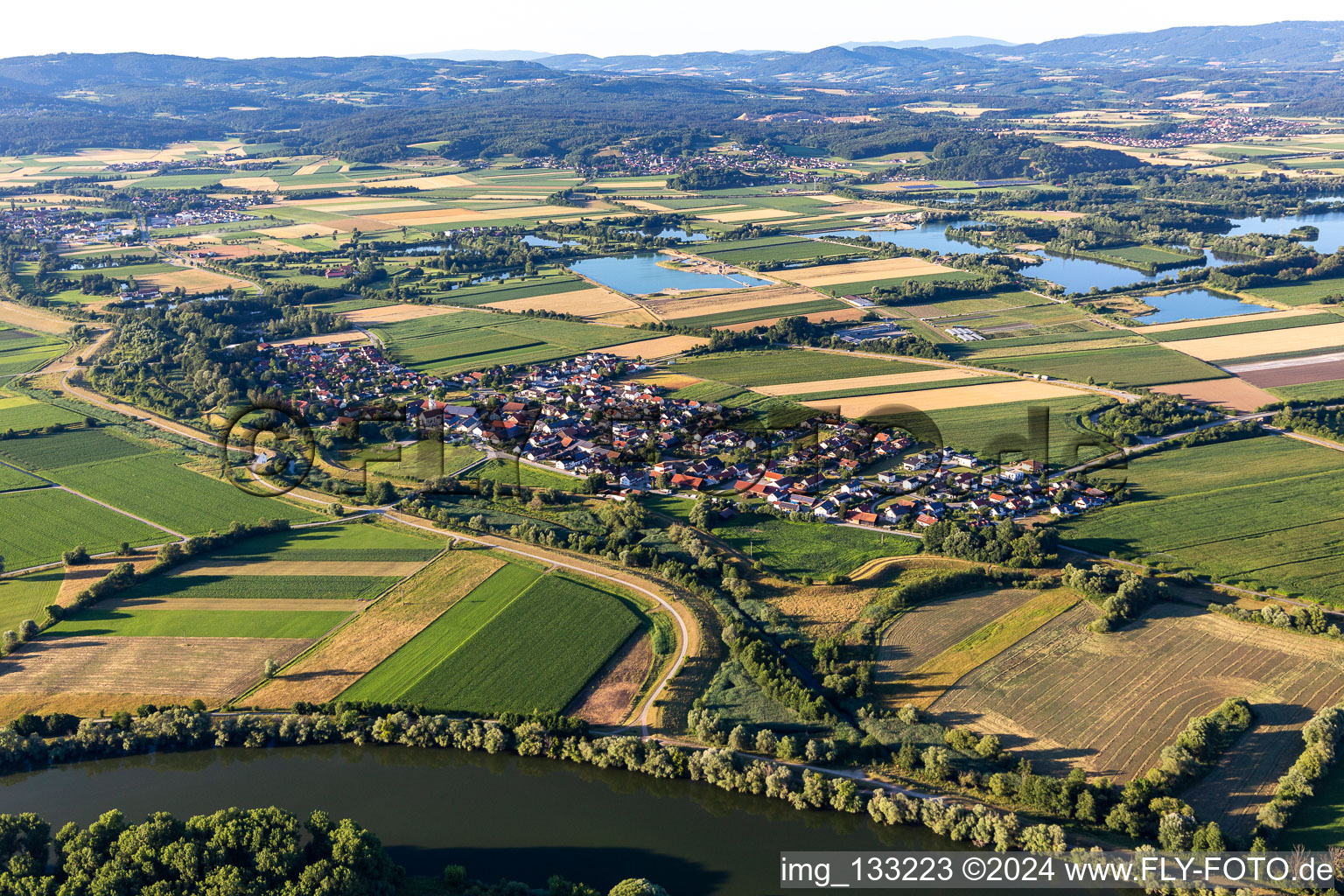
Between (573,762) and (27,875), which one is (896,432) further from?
(27,875)

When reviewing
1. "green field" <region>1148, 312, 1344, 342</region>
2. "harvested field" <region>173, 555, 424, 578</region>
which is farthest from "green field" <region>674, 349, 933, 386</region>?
"harvested field" <region>173, 555, 424, 578</region>

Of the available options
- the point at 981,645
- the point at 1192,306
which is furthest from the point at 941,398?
the point at 1192,306

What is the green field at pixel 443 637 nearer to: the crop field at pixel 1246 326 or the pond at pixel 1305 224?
the crop field at pixel 1246 326

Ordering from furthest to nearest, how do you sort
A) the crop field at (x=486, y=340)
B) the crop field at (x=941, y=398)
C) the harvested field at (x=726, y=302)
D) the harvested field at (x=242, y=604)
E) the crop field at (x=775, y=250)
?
the crop field at (x=775, y=250) → the harvested field at (x=726, y=302) → the crop field at (x=486, y=340) → the crop field at (x=941, y=398) → the harvested field at (x=242, y=604)

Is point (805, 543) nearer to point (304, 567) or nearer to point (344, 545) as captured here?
point (344, 545)

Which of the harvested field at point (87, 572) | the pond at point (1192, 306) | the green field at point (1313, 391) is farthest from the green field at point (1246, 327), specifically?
the harvested field at point (87, 572)

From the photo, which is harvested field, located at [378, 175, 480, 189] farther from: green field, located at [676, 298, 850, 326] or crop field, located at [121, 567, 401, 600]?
crop field, located at [121, 567, 401, 600]
